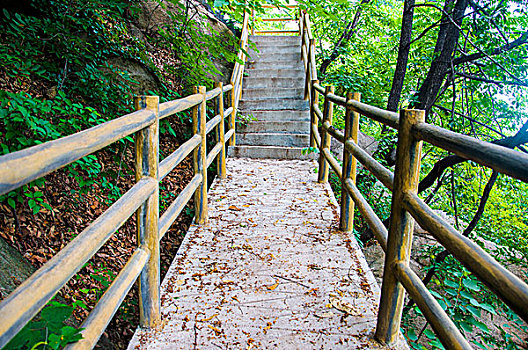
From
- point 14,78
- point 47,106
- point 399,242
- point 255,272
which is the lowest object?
point 255,272

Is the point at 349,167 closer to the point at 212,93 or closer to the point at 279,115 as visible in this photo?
the point at 212,93

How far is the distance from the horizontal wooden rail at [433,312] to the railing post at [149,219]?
140 cm

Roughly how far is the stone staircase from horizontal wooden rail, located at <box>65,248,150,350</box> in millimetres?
4677

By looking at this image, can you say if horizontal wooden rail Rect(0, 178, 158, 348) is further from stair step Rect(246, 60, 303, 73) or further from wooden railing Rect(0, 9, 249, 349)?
stair step Rect(246, 60, 303, 73)

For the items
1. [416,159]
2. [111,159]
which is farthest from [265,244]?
[111,159]

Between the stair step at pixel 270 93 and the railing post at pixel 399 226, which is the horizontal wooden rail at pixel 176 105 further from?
the stair step at pixel 270 93

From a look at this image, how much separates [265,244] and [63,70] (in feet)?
11.3

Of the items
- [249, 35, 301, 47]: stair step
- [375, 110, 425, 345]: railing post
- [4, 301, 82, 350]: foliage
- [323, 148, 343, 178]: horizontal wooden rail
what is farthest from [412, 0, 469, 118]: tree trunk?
[249, 35, 301, 47]: stair step

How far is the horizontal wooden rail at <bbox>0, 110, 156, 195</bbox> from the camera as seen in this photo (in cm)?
97

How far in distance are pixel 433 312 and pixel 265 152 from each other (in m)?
5.10

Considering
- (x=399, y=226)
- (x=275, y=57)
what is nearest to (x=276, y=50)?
(x=275, y=57)

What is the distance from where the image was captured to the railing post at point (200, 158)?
11.6ft

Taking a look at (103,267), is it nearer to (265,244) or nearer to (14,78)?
(265,244)

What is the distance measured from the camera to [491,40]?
4719 millimetres
